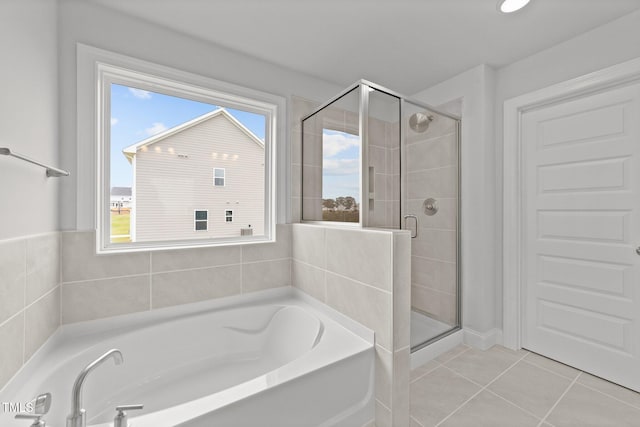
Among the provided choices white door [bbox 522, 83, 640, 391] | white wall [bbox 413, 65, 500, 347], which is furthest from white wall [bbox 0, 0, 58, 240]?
white door [bbox 522, 83, 640, 391]

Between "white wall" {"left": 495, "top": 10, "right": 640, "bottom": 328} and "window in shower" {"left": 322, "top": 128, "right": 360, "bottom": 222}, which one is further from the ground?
"white wall" {"left": 495, "top": 10, "right": 640, "bottom": 328}

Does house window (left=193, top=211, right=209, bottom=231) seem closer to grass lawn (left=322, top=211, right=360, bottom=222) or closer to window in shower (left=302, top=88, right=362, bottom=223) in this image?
window in shower (left=302, top=88, right=362, bottom=223)

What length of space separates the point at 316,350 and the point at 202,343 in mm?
852

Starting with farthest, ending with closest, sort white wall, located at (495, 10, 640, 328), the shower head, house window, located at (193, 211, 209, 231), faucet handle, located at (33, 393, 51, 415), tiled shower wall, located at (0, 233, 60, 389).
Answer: the shower head < house window, located at (193, 211, 209, 231) < white wall, located at (495, 10, 640, 328) < tiled shower wall, located at (0, 233, 60, 389) < faucet handle, located at (33, 393, 51, 415)

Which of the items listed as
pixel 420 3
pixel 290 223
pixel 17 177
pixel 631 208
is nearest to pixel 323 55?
pixel 420 3

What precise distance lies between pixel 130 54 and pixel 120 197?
2.92 feet

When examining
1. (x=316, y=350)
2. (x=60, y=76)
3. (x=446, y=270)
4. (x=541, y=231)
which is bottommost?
(x=316, y=350)

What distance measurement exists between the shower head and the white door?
757mm

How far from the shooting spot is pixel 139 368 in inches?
60.7

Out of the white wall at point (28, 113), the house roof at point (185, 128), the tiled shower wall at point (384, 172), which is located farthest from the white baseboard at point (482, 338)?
the white wall at point (28, 113)

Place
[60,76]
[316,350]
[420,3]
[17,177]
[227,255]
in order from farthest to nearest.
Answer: [227,255], [420,3], [60,76], [316,350], [17,177]

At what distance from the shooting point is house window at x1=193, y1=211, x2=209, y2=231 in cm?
197

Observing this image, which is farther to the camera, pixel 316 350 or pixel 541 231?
pixel 541 231

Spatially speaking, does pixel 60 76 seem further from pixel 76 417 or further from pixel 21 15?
pixel 76 417
